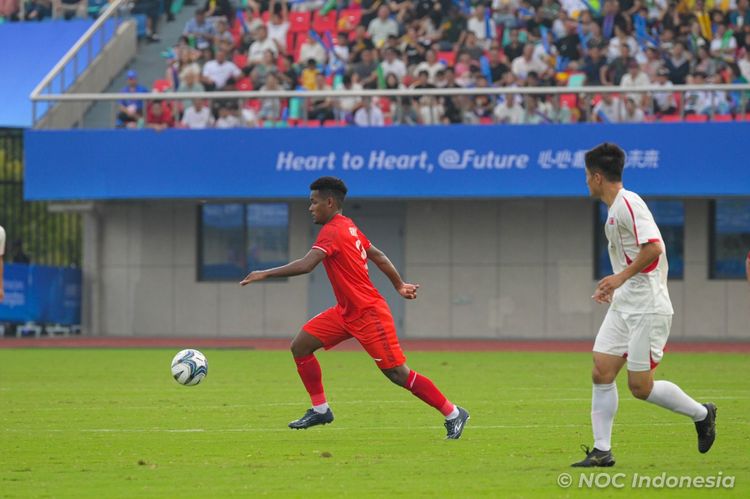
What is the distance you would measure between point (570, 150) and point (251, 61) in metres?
7.59

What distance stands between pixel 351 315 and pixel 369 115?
17834mm

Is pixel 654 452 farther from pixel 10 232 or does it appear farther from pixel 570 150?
pixel 10 232

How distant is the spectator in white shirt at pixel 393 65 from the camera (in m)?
30.3

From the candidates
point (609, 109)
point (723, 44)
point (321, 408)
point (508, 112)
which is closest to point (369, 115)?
point (508, 112)

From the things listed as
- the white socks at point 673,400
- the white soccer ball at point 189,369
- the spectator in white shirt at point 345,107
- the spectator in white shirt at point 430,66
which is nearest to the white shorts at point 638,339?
the white socks at point 673,400

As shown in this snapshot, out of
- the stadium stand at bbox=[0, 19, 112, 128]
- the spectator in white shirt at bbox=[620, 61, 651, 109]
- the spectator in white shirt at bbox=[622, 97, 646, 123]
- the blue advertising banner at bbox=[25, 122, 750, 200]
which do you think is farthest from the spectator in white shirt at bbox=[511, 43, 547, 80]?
the stadium stand at bbox=[0, 19, 112, 128]

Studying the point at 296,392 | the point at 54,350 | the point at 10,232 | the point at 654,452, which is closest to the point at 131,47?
the point at 10,232

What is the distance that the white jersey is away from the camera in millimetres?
9703

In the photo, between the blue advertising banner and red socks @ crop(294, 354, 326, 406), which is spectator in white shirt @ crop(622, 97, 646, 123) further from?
red socks @ crop(294, 354, 326, 406)

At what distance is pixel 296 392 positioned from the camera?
56.3 feet

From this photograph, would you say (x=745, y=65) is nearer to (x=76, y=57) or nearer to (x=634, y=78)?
(x=634, y=78)

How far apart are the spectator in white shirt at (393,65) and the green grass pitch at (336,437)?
10.9m

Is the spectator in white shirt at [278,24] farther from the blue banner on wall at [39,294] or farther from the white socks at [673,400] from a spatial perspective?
the white socks at [673,400]

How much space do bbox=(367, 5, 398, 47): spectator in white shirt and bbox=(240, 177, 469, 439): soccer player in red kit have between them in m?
19.8
